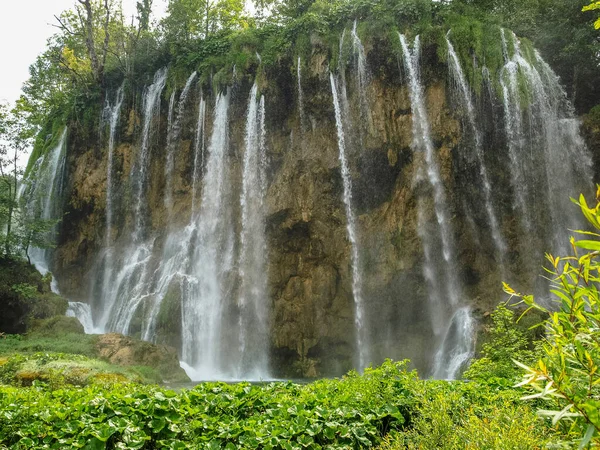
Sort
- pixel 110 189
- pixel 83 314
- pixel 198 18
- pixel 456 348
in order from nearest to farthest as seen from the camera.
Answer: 1. pixel 456 348
2. pixel 83 314
3. pixel 110 189
4. pixel 198 18

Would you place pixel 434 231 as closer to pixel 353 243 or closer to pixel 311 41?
pixel 353 243

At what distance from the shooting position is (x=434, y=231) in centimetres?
1969

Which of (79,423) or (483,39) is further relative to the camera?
(483,39)

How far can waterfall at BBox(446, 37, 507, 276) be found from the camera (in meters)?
19.2

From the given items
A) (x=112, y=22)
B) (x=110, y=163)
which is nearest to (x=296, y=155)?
(x=110, y=163)

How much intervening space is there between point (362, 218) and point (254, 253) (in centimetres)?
487

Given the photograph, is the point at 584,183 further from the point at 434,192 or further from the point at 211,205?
the point at 211,205

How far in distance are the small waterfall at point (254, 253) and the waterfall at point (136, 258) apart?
455cm

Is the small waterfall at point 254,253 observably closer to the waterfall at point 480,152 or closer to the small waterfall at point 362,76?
the small waterfall at point 362,76

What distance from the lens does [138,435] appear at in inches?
166

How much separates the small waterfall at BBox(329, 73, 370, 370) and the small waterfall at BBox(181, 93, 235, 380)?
521 cm

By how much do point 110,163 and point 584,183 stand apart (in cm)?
2268

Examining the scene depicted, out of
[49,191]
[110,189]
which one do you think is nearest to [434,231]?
[110,189]

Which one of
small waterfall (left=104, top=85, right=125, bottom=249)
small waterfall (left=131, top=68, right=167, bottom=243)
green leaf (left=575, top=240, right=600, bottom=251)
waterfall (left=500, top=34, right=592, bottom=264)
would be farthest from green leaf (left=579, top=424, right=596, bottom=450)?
small waterfall (left=104, top=85, right=125, bottom=249)
